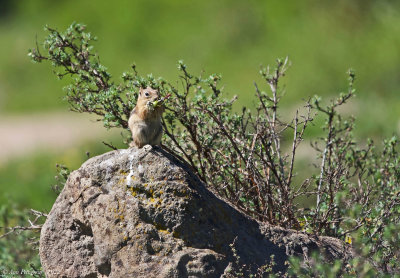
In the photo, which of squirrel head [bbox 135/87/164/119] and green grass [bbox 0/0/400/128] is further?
green grass [bbox 0/0/400/128]

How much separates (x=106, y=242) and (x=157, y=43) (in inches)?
561

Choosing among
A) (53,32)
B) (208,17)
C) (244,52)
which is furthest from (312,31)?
(53,32)

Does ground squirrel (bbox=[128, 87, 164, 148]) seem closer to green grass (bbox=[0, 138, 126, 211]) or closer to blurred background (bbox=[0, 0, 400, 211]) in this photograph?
green grass (bbox=[0, 138, 126, 211])

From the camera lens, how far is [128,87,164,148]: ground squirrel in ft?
19.2

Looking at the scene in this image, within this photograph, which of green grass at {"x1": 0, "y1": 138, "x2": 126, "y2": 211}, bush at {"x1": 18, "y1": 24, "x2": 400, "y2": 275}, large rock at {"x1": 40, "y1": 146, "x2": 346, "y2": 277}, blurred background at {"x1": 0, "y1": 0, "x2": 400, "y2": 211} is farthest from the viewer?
blurred background at {"x1": 0, "y1": 0, "x2": 400, "y2": 211}

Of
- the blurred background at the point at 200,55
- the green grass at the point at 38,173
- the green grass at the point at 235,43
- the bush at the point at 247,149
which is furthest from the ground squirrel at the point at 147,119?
the green grass at the point at 235,43

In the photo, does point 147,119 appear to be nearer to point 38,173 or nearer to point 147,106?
point 147,106

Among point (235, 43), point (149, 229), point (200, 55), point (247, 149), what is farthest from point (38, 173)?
point (149, 229)

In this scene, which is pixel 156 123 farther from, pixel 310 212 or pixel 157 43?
pixel 157 43

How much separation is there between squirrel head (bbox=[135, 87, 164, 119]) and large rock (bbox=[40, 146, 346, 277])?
48 cm

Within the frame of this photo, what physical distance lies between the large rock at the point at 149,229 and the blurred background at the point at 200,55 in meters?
7.54

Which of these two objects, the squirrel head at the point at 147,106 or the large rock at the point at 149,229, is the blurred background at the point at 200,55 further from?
the large rock at the point at 149,229

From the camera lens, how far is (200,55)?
18062 mm

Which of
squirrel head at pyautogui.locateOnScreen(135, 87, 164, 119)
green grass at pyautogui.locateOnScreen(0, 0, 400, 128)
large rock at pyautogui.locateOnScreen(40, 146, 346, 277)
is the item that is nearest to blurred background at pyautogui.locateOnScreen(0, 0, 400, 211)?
green grass at pyautogui.locateOnScreen(0, 0, 400, 128)
